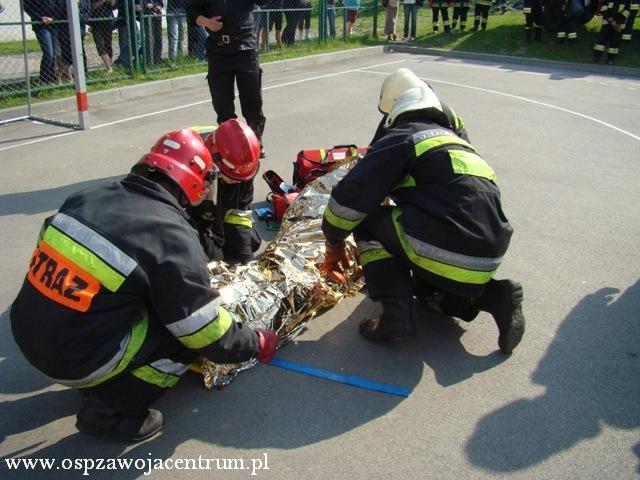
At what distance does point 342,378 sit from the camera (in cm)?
304

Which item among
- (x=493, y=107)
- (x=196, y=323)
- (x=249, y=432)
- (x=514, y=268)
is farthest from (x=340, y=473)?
(x=493, y=107)

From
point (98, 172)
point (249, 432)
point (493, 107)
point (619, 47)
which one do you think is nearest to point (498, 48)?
point (619, 47)

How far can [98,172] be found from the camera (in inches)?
234

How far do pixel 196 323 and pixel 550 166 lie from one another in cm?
520

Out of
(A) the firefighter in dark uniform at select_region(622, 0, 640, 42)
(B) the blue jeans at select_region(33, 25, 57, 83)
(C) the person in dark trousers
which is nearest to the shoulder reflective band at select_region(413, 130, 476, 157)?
(B) the blue jeans at select_region(33, 25, 57, 83)

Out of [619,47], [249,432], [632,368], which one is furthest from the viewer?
[619,47]

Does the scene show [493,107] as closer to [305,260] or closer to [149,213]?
[305,260]

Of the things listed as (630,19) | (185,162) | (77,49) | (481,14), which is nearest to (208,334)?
(185,162)

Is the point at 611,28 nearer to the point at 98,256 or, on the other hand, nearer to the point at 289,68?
the point at 289,68

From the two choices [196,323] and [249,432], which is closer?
[196,323]

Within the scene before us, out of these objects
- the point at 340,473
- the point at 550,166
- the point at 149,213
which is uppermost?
the point at 149,213

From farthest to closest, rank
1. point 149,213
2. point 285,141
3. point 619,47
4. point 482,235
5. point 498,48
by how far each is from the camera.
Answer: point 498,48
point 619,47
point 285,141
point 482,235
point 149,213

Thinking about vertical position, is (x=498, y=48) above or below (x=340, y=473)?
above

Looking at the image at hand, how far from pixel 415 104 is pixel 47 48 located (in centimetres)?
711
